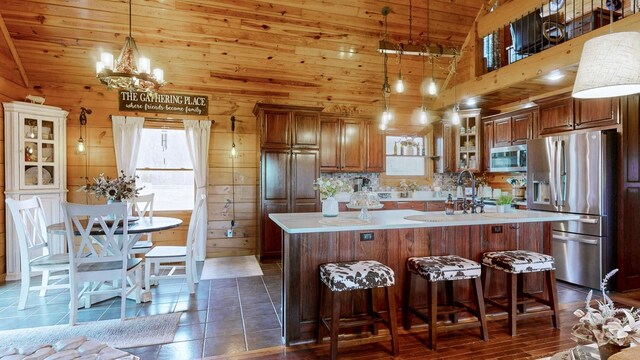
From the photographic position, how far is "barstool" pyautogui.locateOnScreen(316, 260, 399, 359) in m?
2.31

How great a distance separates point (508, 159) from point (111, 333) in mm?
5456

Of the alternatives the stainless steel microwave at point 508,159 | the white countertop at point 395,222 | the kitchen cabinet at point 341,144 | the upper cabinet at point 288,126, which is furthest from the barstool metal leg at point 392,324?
the stainless steel microwave at point 508,159

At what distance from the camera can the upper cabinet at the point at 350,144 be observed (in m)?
5.59

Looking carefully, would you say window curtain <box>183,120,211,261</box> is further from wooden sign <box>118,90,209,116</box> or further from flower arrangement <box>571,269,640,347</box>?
flower arrangement <box>571,269,640,347</box>

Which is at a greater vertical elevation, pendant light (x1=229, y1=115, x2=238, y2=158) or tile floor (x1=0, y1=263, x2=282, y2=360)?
pendant light (x1=229, y1=115, x2=238, y2=158)

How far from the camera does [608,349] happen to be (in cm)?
120

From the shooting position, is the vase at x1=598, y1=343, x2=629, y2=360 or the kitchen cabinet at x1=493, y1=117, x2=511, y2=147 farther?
the kitchen cabinet at x1=493, y1=117, x2=511, y2=147

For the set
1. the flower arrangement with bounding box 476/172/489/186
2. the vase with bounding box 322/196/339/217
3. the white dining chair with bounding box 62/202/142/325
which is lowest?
the white dining chair with bounding box 62/202/142/325

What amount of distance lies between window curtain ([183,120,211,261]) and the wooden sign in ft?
0.81

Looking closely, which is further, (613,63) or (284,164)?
(284,164)


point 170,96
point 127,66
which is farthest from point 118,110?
point 127,66

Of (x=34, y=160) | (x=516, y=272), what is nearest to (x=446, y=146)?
(x=516, y=272)

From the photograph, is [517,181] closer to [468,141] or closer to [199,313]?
[468,141]

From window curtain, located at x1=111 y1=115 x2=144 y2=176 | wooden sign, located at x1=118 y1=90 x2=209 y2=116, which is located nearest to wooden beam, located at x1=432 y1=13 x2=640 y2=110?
wooden sign, located at x1=118 y1=90 x2=209 y2=116
